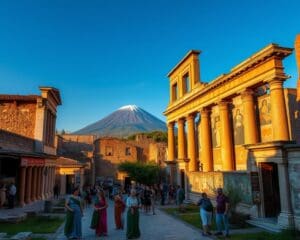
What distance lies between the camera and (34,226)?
39.0ft

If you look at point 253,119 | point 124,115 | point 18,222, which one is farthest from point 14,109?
point 124,115

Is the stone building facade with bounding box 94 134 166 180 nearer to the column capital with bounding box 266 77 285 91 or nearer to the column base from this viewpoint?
the column capital with bounding box 266 77 285 91

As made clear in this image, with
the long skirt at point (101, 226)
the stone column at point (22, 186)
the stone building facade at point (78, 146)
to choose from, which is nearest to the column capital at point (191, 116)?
the stone column at point (22, 186)

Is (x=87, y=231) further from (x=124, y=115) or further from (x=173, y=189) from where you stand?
(x=124, y=115)

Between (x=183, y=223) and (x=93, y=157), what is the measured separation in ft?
112

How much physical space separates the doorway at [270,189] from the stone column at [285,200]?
1.32m

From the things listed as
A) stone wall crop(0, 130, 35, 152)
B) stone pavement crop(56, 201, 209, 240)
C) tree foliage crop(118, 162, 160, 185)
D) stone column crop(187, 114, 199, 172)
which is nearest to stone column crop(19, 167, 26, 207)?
stone wall crop(0, 130, 35, 152)

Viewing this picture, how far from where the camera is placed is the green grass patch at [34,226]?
35.8 feet

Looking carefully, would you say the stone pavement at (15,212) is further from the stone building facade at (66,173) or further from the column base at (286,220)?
the stone building facade at (66,173)

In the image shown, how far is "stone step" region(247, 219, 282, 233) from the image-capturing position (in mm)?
10473

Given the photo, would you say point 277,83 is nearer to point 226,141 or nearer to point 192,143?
point 226,141

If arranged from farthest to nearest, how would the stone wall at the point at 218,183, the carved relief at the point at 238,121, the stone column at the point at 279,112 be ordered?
the carved relief at the point at 238,121 → the stone column at the point at 279,112 → the stone wall at the point at 218,183

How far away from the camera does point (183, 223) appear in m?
12.8

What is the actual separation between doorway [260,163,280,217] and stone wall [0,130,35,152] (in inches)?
561
